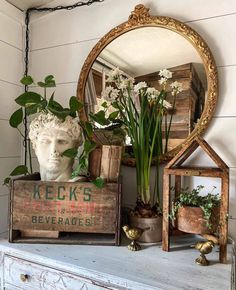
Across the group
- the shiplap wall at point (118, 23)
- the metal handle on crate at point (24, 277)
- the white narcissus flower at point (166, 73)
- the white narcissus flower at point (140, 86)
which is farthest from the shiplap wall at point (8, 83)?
the white narcissus flower at point (166, 73)

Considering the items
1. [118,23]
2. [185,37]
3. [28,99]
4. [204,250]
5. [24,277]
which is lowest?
[24,277]

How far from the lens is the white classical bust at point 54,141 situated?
1007mm

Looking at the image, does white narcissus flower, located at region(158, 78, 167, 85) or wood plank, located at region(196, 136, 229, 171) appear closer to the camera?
wood plank, located at region(196, 136, 229, 171)

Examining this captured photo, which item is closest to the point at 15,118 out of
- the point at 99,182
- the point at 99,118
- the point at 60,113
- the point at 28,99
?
the point at 28,99

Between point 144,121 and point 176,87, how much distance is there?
8.4 inches

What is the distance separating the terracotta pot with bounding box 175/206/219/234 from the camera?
2.82 ft

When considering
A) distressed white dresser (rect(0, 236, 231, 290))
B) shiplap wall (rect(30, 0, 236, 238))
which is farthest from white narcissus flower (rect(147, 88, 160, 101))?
distressed white dresser (rect(0, 236, 231, 290))

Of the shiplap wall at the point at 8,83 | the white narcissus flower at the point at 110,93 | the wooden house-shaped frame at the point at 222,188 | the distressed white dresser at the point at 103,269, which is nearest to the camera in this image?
the distressed white dresser at the point at 103,269

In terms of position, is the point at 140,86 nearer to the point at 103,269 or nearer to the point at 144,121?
the point at 144,121

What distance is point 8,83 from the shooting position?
1388mm

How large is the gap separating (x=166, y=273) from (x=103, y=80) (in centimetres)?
89

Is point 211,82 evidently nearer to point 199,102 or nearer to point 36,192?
point 199,102

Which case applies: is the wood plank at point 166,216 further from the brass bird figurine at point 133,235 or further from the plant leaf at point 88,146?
the plant leaf at point 88,146

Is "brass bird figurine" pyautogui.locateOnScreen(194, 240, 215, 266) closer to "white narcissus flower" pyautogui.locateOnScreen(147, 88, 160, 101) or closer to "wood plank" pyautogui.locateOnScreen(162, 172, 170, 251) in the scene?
"wood plank" pyautogui.locateOnScreen(162, 172, 170, 251)
